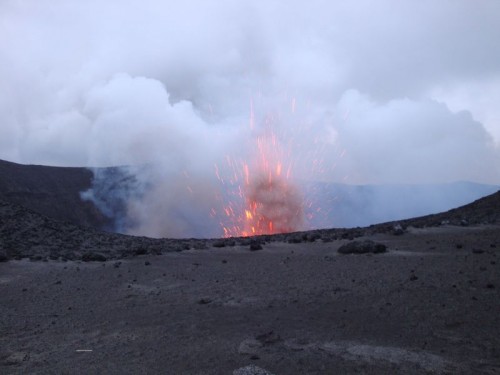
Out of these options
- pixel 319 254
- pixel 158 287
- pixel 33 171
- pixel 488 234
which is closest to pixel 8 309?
pixel 158 287

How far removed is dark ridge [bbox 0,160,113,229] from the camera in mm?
47688

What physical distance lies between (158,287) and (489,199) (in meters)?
29.2

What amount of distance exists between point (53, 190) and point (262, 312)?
5127 centimetres

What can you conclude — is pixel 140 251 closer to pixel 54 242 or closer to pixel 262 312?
pixel 54 242

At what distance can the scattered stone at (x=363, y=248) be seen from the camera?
18.2 meters

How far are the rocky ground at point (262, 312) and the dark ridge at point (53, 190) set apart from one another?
30945mm

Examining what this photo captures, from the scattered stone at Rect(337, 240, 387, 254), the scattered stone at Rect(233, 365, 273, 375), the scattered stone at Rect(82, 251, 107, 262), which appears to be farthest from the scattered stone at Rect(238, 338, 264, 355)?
the scattered stone at Rect(82, 251, 107, 262)

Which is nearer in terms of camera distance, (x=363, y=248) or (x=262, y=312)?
(x=262, y=312)

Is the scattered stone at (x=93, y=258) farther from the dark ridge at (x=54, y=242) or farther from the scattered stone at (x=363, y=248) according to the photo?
the scattered stone at (x=363, y=248)

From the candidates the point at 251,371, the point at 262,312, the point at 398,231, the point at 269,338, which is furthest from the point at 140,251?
the point at 251,371

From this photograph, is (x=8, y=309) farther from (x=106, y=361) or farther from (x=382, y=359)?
(x=382, y=359)

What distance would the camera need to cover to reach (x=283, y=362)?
7656mm

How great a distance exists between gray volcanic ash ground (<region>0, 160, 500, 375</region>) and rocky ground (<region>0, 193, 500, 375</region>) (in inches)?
1.6

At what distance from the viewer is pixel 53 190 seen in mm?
55125
